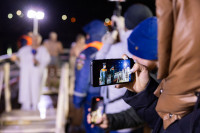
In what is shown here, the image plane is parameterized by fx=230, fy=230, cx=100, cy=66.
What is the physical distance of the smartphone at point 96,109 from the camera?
163cm

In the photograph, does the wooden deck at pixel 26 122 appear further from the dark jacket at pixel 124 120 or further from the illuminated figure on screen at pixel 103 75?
the illuminated figure on screen at pixel 103 75

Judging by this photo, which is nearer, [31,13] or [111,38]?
[31,13]

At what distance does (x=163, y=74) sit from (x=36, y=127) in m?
3.28

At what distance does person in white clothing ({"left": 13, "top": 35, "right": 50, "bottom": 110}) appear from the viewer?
4512mm

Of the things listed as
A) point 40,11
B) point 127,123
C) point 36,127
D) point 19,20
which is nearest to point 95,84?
point 40,11

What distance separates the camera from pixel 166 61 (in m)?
0.65

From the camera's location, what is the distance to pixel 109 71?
835 millimetres

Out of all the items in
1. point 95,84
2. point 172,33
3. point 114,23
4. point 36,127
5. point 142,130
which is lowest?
point 36,127

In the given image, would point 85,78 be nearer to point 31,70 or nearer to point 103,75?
point 103,75

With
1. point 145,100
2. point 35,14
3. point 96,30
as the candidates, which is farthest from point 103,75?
point 96,30

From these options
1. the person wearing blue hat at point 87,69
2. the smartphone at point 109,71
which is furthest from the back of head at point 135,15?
the smartphone at point 109,71

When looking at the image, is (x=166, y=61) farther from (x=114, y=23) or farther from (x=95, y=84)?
(x=114, y=23)

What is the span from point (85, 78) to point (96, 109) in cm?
83

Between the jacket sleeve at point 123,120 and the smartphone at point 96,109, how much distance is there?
0.26ft
